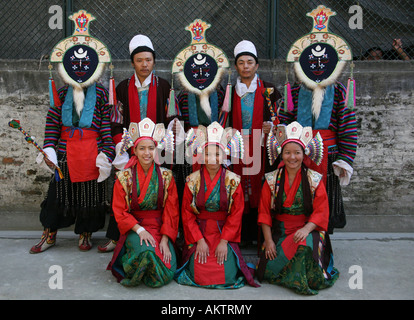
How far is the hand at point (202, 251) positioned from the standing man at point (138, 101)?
0.94 m

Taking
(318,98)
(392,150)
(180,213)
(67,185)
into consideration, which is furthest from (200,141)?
(392,150)

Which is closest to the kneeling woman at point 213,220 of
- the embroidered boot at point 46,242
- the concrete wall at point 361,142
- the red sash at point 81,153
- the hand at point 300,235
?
the hand at point 300,235

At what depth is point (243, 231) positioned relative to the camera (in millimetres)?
3941

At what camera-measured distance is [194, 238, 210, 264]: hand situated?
3148mm

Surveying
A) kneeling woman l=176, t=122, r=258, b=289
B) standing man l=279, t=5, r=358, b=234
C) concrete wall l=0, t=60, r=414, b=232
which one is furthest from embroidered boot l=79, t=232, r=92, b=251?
standing man l=279, t=5, r=358, b=234

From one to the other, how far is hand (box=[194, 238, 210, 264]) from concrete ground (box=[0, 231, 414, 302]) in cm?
22

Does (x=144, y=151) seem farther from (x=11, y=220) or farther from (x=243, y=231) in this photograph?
(x=11, y=220)

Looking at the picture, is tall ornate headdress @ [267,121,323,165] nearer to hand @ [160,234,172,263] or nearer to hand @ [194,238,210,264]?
hand @ [194,238,210,264]

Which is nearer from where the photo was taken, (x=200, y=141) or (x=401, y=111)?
(x=200, y=141)

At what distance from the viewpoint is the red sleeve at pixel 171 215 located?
328cm

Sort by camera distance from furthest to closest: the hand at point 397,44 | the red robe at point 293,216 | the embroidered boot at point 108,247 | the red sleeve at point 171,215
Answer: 1. the hand at point 397,44
2. the embroidered boot at point 108,247
3. the red sleeve at point 171,215
4. the red robe at point 293,216

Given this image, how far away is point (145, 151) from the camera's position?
128 inches

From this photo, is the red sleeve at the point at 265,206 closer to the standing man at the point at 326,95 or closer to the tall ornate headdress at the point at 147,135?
the standing man at the point at 326,95

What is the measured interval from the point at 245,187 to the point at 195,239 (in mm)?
831
